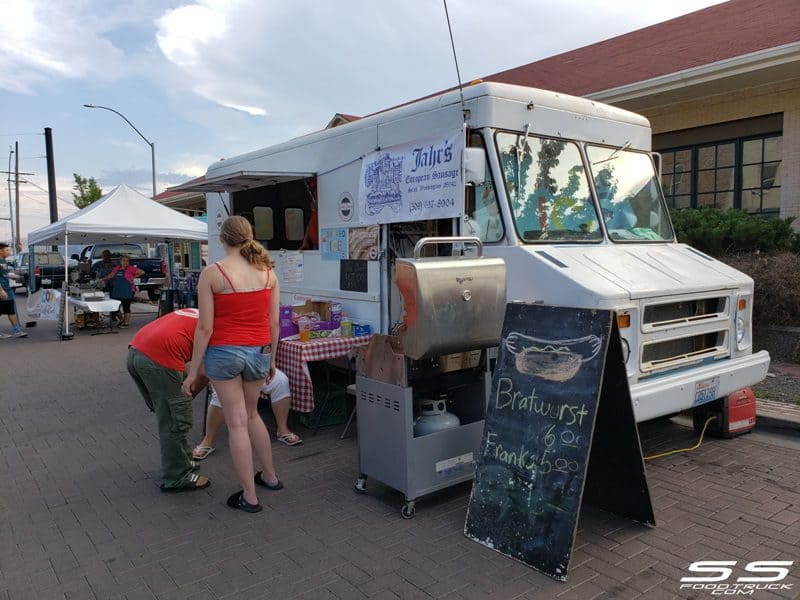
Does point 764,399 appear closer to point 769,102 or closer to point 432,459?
point 432,459

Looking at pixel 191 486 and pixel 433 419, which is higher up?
pixel 433 419

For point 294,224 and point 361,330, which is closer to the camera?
point 361,330

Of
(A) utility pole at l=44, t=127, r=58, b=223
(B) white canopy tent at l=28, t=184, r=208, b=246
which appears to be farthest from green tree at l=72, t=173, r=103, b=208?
(B) white canopy tent at l=28, t=184, r=208, b=246

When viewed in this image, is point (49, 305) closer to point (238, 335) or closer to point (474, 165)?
point (238, 335)

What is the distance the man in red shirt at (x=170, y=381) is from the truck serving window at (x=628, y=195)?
3401 millimetres

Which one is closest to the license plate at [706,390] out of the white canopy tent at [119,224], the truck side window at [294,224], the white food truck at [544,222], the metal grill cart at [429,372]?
the white food truck at [544,222]

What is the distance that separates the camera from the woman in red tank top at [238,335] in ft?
12.3

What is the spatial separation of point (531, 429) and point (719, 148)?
10367 mm

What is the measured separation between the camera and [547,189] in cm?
483

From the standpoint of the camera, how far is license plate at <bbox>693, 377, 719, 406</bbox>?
14.1 ft

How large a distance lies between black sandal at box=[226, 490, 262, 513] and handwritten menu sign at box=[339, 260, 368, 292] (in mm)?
2238

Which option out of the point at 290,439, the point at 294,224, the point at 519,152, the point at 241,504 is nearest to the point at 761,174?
the point at 519,152

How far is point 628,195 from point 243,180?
3.89 meters

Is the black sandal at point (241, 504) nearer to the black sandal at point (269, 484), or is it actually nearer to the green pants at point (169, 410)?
the black sandal at point (269, 484)
